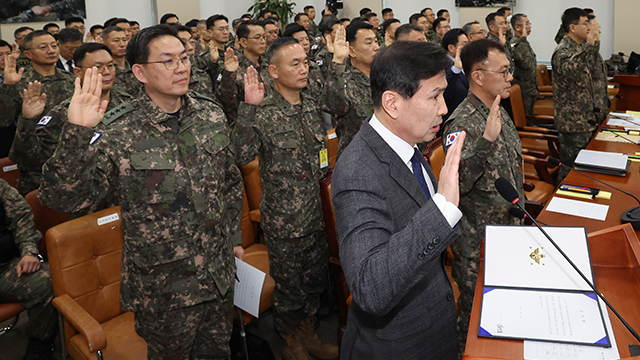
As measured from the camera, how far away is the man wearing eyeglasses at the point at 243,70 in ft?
15.6

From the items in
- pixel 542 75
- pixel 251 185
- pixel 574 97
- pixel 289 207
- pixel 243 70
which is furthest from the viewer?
pixel 542 75

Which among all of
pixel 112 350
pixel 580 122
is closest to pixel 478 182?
pixel 112 350

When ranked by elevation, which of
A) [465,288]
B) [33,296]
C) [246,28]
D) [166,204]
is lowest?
[33,296]

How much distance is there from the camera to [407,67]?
1.20 m

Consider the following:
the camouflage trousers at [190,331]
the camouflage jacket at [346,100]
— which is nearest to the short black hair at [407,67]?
the camouflage trousers at [190,331]

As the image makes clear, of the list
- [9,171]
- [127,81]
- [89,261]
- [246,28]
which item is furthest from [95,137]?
[246,28]

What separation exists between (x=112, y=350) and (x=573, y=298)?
1810 millimetres

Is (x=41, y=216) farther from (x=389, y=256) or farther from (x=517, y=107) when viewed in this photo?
(x=517, y=107)

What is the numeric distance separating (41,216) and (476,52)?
2621 mm

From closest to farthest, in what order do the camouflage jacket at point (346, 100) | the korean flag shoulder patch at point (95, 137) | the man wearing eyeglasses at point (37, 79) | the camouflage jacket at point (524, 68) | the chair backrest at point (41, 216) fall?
the korean flag shoulder patch at point (95, 137)
the chair backrest at point (41, 216)
the camouflage jacket at point (346, 100)
the man wearing eyeglasses at point (37, 79)
the camouflage jacket at point (524, 68)

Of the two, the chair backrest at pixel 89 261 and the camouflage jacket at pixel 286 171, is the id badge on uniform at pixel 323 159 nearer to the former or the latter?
the camouflage jacket at pixel 286 171

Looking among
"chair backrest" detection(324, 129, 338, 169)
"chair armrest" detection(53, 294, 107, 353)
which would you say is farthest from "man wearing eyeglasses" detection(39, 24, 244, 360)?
"chair backrest" detection(324, 129, 338, 169)

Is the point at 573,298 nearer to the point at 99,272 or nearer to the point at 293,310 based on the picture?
the point at 293,310

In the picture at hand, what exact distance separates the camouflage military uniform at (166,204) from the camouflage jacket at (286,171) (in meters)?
0.55
